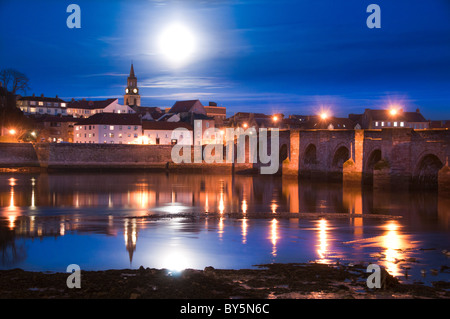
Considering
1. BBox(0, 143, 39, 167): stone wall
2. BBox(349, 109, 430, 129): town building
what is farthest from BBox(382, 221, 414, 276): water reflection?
BBox(349, 109, 430, 129): town building

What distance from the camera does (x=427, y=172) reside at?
38.3 meters

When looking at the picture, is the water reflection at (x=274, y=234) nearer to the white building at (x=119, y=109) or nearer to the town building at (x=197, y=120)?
the town building at (x=197, y=120)

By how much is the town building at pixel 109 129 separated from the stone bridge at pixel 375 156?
38250 millimetres

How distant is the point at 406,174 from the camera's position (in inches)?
1506

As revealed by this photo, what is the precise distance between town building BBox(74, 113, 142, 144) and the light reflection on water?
48.6m

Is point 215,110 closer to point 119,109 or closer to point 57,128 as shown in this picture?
point 119,109

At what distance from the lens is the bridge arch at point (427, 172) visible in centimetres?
3784

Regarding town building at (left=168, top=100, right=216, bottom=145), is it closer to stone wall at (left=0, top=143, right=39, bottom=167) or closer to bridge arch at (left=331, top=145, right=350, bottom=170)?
stone wall at (left=0, top=143, right=39, bottom=167)

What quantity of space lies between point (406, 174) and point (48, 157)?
1684 inches

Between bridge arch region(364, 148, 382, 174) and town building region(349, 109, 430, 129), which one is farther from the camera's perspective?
town building region(349, 109, 430, 129)

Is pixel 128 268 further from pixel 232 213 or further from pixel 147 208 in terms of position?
pixel 147 208

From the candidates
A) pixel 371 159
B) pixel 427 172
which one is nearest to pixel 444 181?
→ pixel 427 172

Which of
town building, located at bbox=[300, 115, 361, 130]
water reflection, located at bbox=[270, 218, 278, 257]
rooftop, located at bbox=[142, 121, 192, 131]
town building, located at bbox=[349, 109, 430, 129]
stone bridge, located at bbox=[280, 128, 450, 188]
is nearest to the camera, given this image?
water reflection, located at bbox=[270, 218, 278, 257]

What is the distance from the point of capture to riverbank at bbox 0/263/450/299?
1096cm
